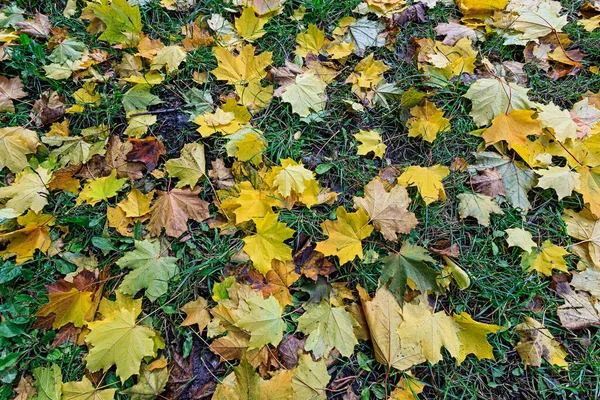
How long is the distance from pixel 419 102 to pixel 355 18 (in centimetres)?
76

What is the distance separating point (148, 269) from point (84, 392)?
0.52 meters

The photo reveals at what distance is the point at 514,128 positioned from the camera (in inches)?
77.7

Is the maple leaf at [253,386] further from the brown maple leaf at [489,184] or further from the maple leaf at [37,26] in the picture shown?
the maple leaf at [37,26]

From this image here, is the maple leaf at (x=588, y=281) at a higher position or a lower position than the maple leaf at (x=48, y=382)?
lower

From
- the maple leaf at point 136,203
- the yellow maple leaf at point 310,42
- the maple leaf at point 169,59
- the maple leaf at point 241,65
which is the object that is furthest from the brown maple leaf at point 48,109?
the yellow maple leaf at point 310,42

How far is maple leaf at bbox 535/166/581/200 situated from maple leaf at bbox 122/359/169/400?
6.26ft

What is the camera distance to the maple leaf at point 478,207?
1872 mm

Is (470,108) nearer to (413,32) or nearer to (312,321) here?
(413,32)

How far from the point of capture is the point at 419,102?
6.98ft

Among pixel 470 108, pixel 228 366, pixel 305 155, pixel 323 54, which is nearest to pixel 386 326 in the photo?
pixel 228 366

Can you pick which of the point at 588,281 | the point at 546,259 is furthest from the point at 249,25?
the point at 588,281

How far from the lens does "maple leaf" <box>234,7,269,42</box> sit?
2.32 meters

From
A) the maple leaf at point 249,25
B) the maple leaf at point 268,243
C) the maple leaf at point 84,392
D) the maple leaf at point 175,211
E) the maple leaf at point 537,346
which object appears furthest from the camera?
the maple leaf at point 249,25

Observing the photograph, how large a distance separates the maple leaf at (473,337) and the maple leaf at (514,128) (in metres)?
0.94
